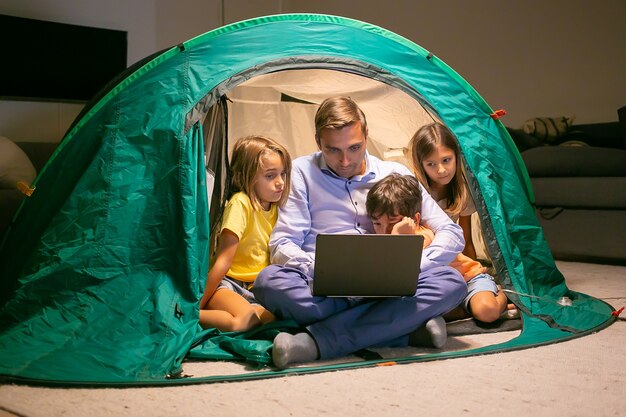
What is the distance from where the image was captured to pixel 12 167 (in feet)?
10.3

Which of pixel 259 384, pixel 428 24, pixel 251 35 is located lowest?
pixel 259 384

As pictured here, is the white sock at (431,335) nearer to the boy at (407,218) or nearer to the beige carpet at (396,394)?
→ the beige carpet at (396,394)

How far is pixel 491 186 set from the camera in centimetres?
228

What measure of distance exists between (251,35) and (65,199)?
26.3 inches

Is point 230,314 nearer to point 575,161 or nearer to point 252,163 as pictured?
point 252,163

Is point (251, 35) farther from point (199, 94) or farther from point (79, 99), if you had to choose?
point (79, 99)

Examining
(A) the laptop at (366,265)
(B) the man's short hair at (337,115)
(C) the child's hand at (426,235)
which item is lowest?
(A) the laptop at (366,265)

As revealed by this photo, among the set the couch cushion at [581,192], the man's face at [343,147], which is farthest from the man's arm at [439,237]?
the couch cushion at [581,192]

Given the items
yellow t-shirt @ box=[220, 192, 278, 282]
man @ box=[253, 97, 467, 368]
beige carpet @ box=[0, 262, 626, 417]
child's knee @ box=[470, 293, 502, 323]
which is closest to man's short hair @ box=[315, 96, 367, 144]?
man @ box=[253, 97, 467, 368]

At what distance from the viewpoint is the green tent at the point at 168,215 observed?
5.87ft

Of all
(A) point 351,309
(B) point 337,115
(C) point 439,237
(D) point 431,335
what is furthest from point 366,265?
(B) point 337,115

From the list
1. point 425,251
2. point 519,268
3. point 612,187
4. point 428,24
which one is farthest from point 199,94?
point 428,24

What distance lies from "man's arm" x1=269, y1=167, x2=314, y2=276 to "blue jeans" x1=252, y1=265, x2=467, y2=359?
0.09 m

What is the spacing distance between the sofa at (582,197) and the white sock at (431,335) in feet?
5.79
